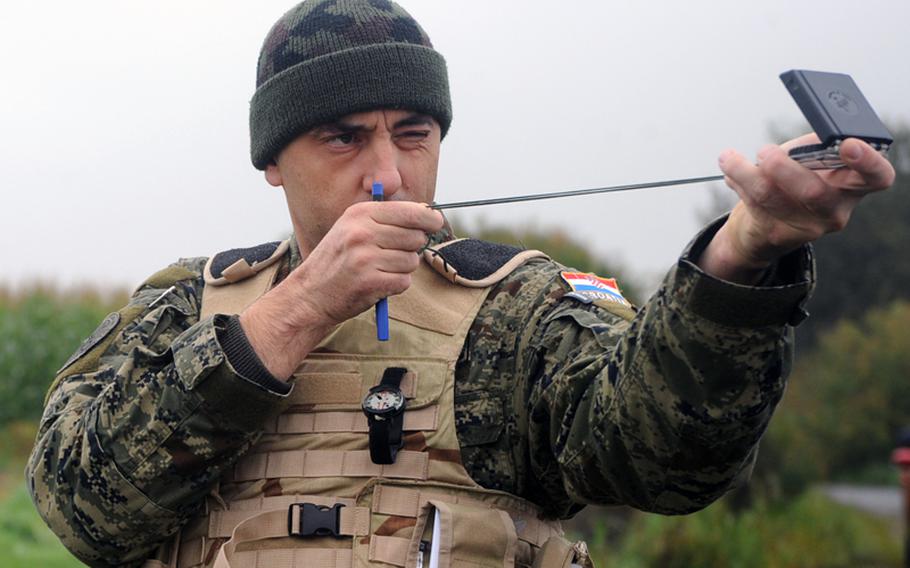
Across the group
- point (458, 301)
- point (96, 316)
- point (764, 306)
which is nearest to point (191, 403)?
point (458, 301)

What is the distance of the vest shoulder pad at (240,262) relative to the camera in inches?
139

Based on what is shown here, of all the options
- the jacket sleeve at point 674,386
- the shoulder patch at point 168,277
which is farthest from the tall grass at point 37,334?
the jacket sleeve at point 674,386

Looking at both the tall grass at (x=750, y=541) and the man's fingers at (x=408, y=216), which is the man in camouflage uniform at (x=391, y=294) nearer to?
the man's fingers at (x=408, y=216)

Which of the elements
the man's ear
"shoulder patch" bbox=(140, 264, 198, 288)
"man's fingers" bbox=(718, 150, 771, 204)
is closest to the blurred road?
the man's ear

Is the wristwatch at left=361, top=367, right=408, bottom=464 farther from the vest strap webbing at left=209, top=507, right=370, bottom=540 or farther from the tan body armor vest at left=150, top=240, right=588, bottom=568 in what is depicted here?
the vest strap webbing at left=209, top=507, right=370, bottom=540

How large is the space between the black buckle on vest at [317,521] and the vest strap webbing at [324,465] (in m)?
0.08

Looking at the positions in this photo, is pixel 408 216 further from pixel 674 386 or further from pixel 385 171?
pixel 674 386

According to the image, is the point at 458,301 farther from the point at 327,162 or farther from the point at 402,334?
the point at 327,162

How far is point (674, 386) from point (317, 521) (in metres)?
1.05

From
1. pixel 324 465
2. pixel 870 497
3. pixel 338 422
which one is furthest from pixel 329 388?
pixel 870 497

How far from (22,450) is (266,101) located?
9813mm

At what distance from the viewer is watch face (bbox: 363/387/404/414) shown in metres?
3.01

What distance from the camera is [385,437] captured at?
3.00 meters

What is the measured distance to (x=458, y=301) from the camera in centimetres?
325
